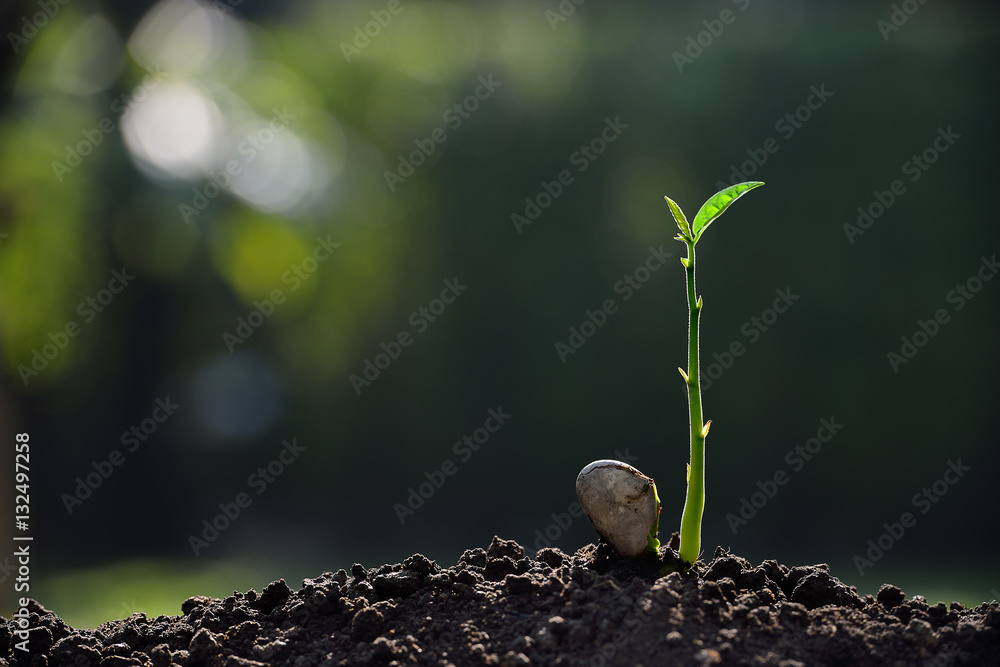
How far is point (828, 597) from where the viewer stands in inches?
76.8

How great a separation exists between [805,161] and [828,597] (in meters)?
5.49

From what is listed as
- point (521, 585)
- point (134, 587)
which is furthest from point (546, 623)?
point (134, 587)

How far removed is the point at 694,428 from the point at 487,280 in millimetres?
5393

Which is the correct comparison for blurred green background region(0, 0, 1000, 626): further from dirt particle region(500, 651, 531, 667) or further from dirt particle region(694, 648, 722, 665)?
dirt particle region(694, 648, 722, 665)

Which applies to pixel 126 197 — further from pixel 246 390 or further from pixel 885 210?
pixel 885 210

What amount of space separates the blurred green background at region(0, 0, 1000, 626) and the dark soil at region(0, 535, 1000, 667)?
4.09m

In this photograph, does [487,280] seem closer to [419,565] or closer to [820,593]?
[419,565]

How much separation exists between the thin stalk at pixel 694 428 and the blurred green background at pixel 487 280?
4.51 m

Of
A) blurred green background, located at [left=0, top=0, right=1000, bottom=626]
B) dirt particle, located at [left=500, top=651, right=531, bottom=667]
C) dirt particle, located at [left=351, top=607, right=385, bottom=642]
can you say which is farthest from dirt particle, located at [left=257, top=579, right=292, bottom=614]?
→ blurred green background, located at [left=0, top=0, right=1000, bottom=626]

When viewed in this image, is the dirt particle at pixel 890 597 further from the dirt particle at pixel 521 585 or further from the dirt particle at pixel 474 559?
the dirt particle at pixel 474 559

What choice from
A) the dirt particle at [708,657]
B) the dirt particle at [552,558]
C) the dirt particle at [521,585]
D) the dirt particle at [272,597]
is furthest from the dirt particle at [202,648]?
the dirt particle at [708,657]

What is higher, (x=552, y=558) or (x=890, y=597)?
(x=890, y=597)

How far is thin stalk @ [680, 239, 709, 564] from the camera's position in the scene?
185 centimetres

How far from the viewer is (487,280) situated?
23.7ft
